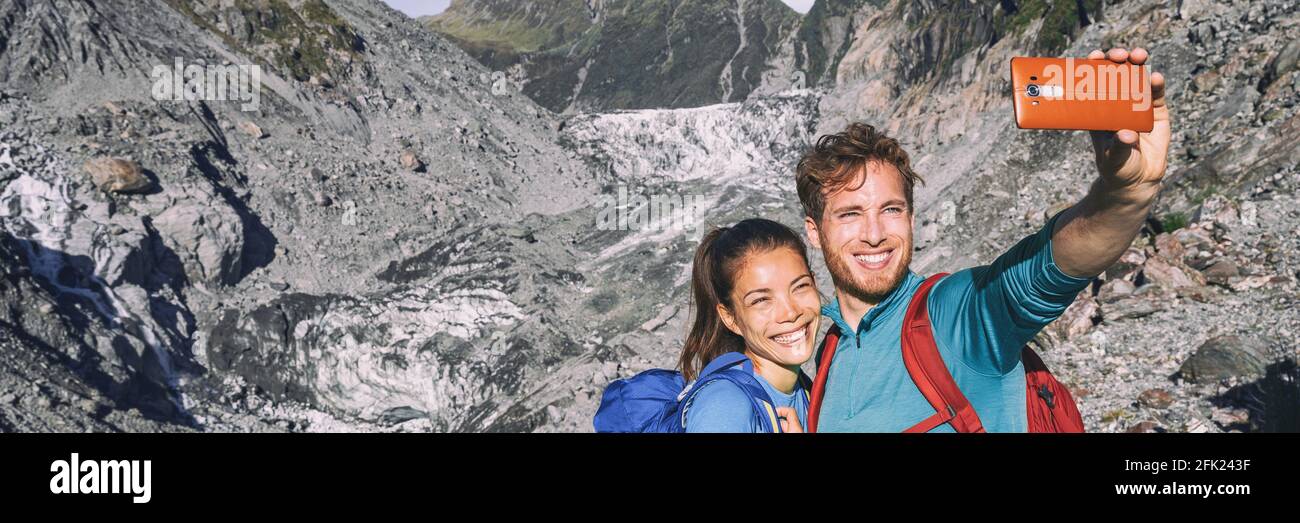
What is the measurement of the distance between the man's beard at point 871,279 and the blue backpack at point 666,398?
1.28 feet

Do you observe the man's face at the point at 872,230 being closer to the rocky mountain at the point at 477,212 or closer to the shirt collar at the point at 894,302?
the shirt collar at the point at 894,302

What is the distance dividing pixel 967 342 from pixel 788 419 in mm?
538

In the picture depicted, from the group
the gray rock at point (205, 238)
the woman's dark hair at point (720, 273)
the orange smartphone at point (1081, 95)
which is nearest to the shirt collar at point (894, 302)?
the woman's dark hair at point (720, 273)

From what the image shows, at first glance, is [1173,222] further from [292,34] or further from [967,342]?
[292,34]

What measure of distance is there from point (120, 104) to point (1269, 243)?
2721 cm

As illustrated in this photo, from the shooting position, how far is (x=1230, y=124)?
53.7 feet

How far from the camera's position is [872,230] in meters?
2.71

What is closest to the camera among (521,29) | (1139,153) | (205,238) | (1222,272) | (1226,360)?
(1139,153)

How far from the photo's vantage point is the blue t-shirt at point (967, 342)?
236 cm

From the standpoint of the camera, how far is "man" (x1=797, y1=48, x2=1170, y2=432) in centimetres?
221

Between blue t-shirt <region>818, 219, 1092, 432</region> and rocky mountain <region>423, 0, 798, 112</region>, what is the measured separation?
1887 inches

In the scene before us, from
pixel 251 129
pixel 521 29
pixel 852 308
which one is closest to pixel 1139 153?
pixel 852 308

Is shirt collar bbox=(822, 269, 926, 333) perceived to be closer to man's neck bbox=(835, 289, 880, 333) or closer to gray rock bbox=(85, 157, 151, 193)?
man's neck bbox=(835, 289, 880, 333)
